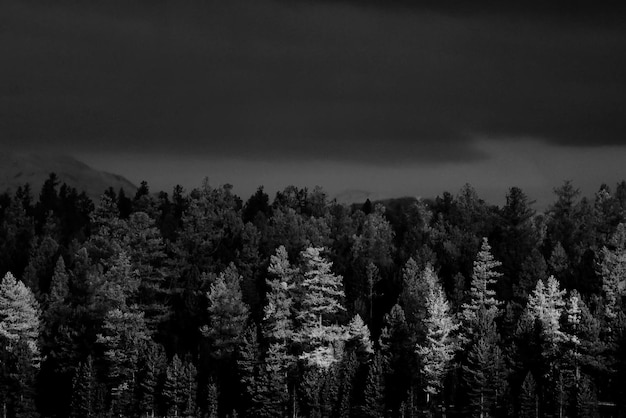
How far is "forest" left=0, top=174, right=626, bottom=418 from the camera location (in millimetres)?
106688

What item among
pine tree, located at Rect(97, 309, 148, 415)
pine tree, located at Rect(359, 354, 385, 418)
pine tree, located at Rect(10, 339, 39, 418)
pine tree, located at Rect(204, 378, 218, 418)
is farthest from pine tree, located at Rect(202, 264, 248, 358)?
pine tree, located at Rect(10, 339, 39, 418)

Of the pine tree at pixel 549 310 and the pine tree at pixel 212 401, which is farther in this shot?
the pine tree at pixel 212 401

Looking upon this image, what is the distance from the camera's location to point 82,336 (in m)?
123

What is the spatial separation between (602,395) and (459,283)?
24.2m

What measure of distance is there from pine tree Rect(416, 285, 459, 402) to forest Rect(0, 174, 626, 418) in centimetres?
22

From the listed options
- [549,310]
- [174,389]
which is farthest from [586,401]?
[174,389]

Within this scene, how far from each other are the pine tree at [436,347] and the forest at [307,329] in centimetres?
22

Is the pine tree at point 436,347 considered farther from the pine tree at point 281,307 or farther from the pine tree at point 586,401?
the pine tree at point 281,307

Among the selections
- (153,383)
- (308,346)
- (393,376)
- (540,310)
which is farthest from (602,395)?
(153,383)

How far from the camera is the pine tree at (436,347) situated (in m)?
109

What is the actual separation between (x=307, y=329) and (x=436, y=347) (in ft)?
43.5

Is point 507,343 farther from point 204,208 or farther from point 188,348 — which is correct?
point 204,208

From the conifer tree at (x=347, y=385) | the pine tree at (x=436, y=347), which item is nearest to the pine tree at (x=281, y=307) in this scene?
the conifer tree at (x=347, y=385)

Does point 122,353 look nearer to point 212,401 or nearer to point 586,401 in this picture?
point 212,401
